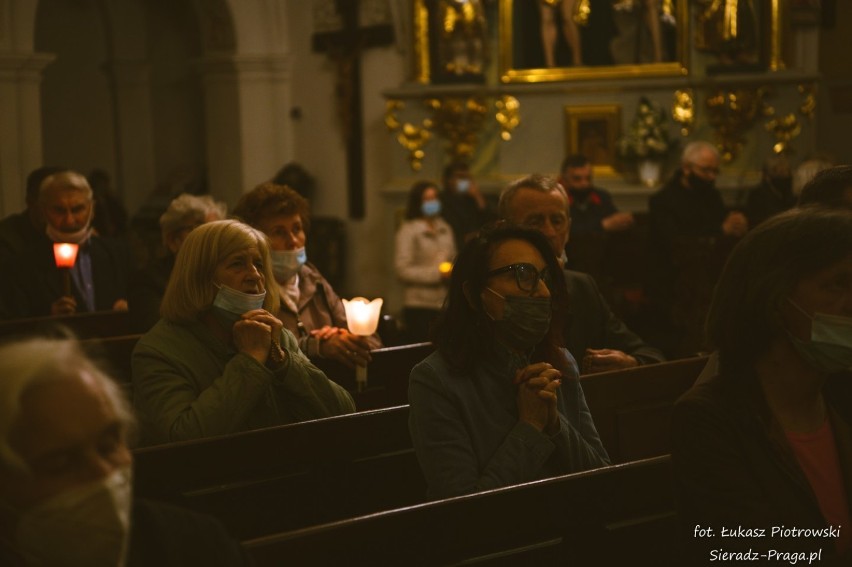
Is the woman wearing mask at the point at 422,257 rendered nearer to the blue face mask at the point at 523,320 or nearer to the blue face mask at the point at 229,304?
the blue face mask at the point at 229,304

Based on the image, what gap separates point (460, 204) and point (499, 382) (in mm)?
6321

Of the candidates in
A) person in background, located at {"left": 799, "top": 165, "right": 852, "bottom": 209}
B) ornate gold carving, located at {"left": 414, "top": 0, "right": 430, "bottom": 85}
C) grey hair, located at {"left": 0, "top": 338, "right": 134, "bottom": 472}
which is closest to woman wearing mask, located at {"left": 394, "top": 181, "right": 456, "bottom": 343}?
ornate gold carving, located at {"left": 414, "top": 0, "right": 430, "bottom": 85}

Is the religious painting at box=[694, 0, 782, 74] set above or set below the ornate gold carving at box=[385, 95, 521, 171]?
above

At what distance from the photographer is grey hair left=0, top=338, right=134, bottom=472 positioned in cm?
189

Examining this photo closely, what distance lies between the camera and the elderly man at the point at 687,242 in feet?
23.5

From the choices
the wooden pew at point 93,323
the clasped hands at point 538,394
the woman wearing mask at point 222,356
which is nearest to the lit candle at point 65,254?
the wooden pew at point 93,323

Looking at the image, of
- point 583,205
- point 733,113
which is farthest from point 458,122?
point 583,205

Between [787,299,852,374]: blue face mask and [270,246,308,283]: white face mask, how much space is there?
8.29 feet

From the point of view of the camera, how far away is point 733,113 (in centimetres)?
1011

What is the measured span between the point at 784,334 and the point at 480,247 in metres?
0.96

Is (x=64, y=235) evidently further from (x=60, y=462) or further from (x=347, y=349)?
(x=60, y=462)

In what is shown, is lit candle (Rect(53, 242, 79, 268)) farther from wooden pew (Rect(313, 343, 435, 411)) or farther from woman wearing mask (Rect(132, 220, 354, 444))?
woman wearing mask (Rect(132, 220, 354, 444))

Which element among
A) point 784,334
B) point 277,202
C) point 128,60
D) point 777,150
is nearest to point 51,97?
point 128,60

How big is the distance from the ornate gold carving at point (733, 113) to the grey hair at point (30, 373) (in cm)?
878
